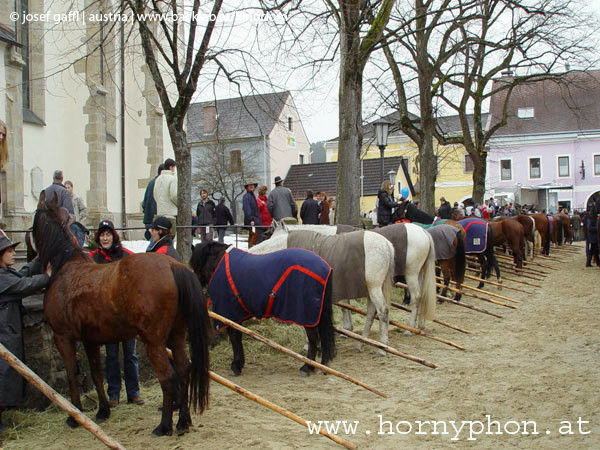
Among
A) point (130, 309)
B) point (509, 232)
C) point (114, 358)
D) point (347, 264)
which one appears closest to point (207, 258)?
point (114, 358)

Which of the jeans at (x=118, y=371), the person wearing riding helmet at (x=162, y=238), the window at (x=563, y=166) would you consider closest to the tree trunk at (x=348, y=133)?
the person wearing riding helmet at (x=162, y=238)

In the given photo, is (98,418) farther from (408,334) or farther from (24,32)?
(24,32)

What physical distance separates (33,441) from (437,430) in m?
3.35

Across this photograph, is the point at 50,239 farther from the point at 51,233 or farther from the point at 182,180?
the point at 182,180

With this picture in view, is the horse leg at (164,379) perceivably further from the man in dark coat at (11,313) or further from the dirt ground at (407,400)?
the man in dark coat at (11,313)

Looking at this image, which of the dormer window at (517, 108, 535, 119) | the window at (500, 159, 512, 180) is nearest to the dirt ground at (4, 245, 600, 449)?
the window at (500, 159, 512, 180)

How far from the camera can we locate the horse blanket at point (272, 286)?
6.53 m

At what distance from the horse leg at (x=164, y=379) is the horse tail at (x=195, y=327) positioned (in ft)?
0.65

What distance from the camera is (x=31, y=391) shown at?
5.45 meters

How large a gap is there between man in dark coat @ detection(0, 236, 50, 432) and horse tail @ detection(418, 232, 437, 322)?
19.4 feet

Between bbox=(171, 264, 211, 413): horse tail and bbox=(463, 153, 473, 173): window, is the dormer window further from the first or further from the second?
bbox=(171, 264, 211, 413): horse tail

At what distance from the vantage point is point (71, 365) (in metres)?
5.08

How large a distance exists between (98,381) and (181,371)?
85cm

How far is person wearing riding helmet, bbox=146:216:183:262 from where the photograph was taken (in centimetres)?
608
